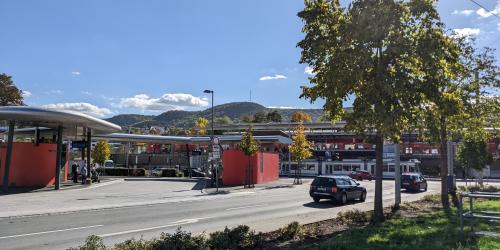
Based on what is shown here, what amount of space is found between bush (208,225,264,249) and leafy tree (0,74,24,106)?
62866mm

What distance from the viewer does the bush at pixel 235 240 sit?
8609mm

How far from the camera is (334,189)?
24.2m

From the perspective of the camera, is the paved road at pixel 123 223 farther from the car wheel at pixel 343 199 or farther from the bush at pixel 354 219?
the car wheel at pixel 343 199

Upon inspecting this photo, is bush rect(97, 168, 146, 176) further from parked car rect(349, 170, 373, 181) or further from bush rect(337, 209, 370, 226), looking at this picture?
bush rect(337, 209, 370, 226)

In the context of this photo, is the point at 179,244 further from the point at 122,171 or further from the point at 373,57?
the point at 122,171

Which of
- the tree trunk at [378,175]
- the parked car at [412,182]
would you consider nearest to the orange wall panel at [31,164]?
the tree trunk at [378,175]

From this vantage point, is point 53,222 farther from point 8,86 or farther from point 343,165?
point 8,86

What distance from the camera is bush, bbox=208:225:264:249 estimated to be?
8609 millimetres

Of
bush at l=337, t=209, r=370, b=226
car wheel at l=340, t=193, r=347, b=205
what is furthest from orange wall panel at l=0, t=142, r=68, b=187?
bush at l=337, t=209, r=370, b=226

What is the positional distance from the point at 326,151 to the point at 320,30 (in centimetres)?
7977

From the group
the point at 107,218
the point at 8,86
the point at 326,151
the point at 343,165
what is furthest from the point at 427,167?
the point at 107,218

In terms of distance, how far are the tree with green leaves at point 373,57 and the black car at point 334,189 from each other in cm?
1193

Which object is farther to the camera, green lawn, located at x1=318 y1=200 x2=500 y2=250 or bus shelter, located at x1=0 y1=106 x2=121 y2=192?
bus shelter, located at x1=0 y1=106 x2=121 y2=192

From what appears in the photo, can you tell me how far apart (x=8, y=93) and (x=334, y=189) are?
55.8 m
